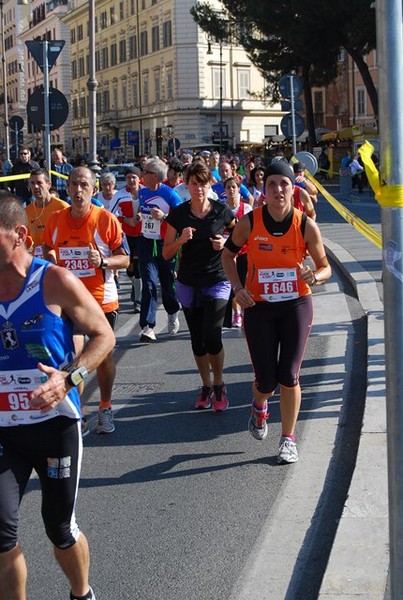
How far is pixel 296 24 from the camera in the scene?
5259 centimetres

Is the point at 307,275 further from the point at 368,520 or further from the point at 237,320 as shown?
the point at 237,320

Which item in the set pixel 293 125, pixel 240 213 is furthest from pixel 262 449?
pixel 293 125

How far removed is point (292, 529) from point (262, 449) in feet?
4.72

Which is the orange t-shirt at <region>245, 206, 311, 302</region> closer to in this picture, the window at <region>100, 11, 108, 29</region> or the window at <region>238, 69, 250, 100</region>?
the window at <region>238, 69, 250, 100</region>

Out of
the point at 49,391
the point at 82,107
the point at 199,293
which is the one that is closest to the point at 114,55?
the point at 82,107

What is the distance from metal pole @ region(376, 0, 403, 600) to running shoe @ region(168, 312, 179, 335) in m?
7.88

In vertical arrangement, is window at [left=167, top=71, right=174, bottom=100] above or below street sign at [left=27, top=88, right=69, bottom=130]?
above

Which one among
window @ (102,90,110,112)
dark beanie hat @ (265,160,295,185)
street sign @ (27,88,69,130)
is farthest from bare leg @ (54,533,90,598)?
window @ (102,90,110,112)

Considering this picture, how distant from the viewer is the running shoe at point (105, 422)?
711 centimetres

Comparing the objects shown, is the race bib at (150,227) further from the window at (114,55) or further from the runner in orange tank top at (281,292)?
the window at (114,55)

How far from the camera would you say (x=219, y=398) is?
25.0 feet

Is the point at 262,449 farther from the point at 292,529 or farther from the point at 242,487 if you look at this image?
the point at 292,529

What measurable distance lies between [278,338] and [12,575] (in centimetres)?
298

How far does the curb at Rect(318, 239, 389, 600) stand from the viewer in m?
4.21
